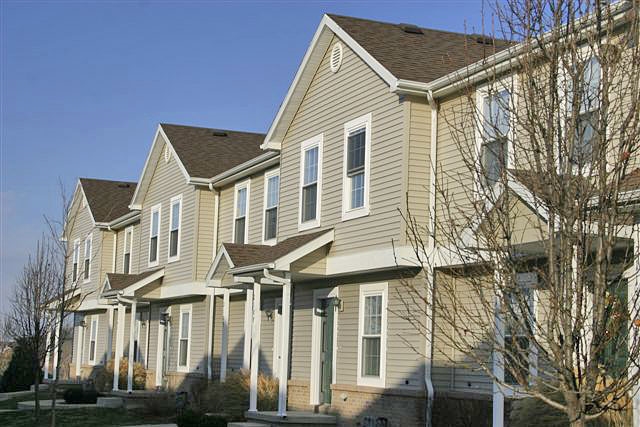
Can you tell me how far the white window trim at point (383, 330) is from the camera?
1838cm

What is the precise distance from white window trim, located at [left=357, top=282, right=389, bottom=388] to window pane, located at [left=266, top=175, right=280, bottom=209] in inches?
212

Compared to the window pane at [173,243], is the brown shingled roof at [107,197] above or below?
above

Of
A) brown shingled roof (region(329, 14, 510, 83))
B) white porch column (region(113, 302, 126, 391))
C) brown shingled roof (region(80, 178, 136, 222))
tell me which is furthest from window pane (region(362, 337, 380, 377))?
brown shingled roof (region(80, 178, 136, 222))

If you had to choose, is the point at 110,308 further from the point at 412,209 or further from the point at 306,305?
the point at 412,209

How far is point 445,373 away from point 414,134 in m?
4.31

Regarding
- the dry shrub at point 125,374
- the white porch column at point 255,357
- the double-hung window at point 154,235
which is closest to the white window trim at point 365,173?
the white porch column at point 255,357

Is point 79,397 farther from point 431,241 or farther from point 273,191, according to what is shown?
point 431,241

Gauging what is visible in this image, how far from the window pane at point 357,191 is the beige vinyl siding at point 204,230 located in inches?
373

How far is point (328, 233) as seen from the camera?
19938mm

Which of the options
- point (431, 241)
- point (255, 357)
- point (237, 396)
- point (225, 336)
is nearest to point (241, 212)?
point (225, 336)

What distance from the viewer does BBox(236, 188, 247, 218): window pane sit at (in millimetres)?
26672

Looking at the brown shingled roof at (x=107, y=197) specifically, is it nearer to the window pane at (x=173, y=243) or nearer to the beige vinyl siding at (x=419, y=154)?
the window pane at (x=173, y=243)

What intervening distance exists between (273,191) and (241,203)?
264 centimetres

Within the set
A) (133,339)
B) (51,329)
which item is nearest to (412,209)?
→ (51,329)
